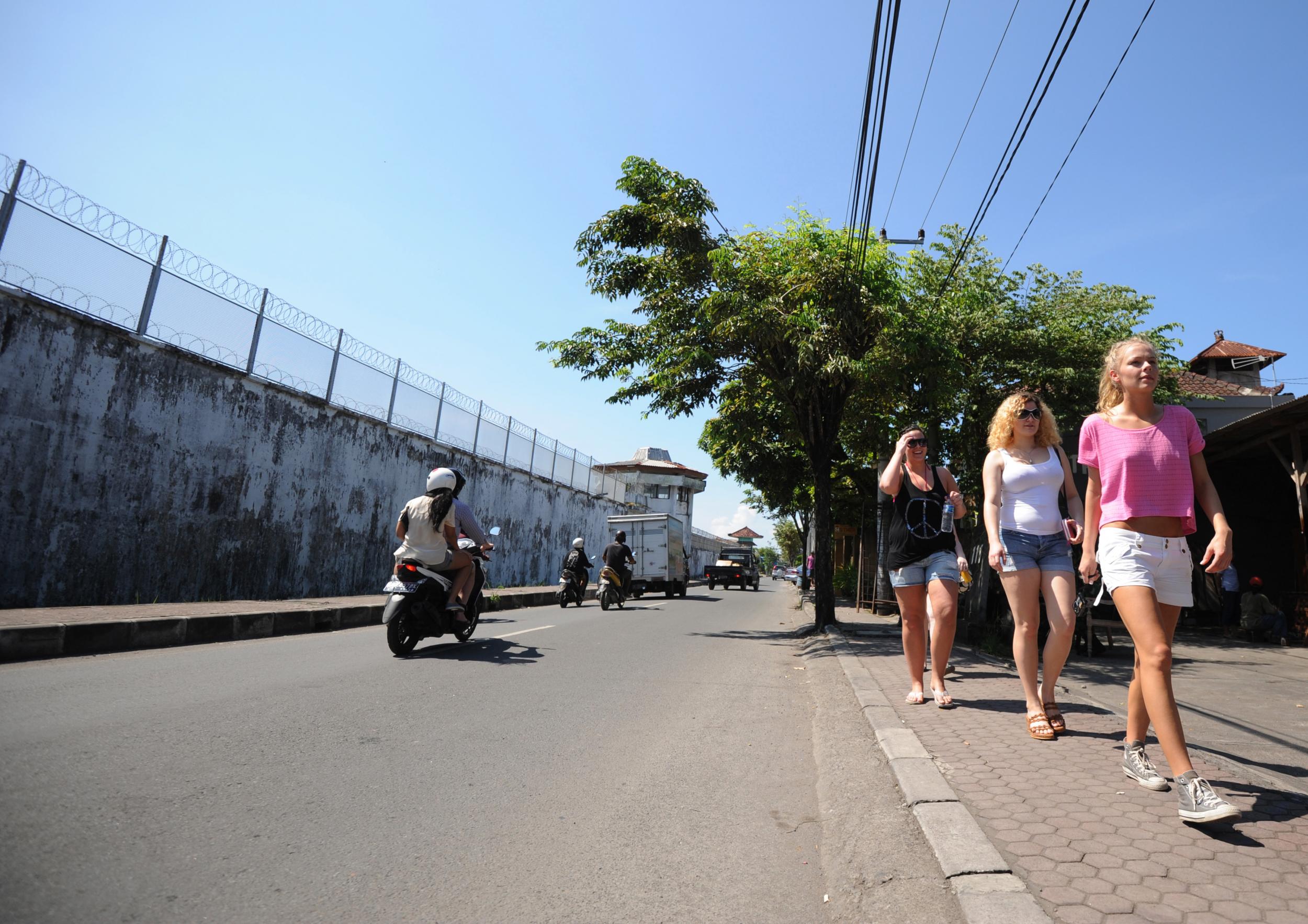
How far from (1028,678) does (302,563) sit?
42.6ft

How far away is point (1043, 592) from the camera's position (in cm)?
417

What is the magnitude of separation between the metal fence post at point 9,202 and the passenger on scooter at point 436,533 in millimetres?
5975

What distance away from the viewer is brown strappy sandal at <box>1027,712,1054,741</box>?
3988 millimetres

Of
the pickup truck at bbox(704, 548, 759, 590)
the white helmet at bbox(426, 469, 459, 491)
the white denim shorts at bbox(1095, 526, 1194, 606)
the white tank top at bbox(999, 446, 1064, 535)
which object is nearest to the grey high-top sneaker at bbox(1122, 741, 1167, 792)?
the white denim shorts at bbox(1095, 526, 1194, 606)

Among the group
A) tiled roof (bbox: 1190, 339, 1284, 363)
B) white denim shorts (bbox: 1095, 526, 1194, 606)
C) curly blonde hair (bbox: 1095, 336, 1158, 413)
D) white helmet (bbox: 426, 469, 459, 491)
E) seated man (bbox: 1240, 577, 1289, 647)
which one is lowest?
white denim shorts (bbox: 1095, 526, 1194, 606)

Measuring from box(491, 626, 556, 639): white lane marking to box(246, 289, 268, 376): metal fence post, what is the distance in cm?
654

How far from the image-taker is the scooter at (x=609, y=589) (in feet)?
54.3

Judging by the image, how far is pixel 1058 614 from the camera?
Result: 13.0 feet

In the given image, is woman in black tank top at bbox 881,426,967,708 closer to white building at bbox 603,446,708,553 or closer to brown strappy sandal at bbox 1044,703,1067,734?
brown strappy sandal at bbox 1044,703,1067,734

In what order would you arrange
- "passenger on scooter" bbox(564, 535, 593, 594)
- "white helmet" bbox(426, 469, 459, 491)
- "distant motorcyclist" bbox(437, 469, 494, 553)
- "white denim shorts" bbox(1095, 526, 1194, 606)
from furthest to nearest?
"passenger on scooter" bbox(564, 535, 593, 594), "distant motorcyclist" bbox(437, 469, 494, 553), "white helmet" bbox(426, 469, 459, 491), "white denim shorts" bbox(1095, 526, 1194, 606)

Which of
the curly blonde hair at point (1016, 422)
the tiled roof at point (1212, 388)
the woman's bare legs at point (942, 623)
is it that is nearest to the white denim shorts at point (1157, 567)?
the curly blonde hair at point (1016, 422)

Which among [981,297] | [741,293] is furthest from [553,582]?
[741,293]

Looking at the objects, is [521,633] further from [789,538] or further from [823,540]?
[789,538]

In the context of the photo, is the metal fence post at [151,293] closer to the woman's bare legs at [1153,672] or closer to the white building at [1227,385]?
the woman's bare legs at [1153,672]
